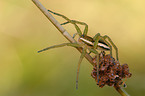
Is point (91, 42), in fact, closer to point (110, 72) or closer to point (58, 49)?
point (110, 72)

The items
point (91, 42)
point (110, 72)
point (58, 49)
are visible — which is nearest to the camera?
point (110, 72)

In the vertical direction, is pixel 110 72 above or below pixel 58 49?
below

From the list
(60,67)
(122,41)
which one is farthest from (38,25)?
(122,41)

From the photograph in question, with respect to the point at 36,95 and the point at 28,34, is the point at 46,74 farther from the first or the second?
the point at 28,34

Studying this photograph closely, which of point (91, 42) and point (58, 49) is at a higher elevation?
point (58, 49)

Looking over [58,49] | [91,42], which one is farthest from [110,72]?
[58,49]

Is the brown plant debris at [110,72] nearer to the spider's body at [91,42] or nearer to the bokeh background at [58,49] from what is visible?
the spider's body at [91,42]

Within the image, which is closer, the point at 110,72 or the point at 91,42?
the point at 110,72

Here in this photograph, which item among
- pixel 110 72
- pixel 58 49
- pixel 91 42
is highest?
pixel 58 49

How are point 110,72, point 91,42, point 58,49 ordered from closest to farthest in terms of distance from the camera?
point 110,72, point 91,42, point 58,49
